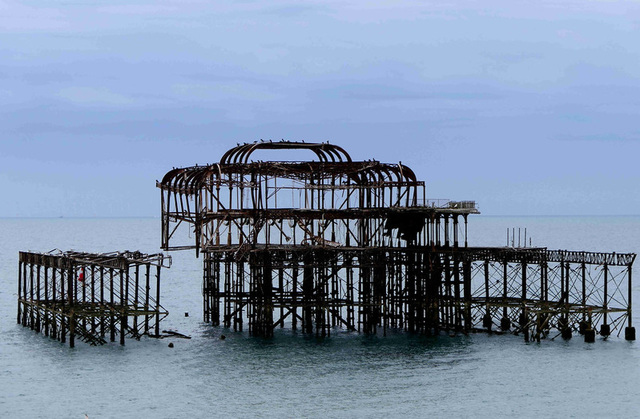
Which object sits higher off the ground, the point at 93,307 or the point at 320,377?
the point at 93,307

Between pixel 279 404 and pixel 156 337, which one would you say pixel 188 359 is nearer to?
pixel 156 337

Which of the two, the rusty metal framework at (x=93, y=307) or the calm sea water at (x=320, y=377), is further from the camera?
the rusty metal framework at (x=93, y=307)

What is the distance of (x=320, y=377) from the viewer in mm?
59719

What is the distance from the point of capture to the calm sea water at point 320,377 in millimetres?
52562

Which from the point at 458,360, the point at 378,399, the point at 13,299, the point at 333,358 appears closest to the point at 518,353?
the point at 458,360

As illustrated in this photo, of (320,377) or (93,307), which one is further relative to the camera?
(93,307)

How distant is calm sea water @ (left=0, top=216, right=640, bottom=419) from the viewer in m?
52.6

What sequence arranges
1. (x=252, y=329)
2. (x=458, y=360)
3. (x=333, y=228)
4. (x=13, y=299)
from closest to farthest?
(x=458, y=360), (x=252, y=329), (x=333, y=228), (x=13, y=299)

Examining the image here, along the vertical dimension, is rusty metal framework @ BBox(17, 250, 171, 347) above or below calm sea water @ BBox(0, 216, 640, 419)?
above

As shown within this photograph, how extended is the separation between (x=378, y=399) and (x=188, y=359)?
621 inches

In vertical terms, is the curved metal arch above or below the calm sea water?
above

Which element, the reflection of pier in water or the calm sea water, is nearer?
the calm sea water

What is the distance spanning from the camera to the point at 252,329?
252 feet

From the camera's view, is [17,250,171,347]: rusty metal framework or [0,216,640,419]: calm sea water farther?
[17,250,171,347]: rusty metal framework
